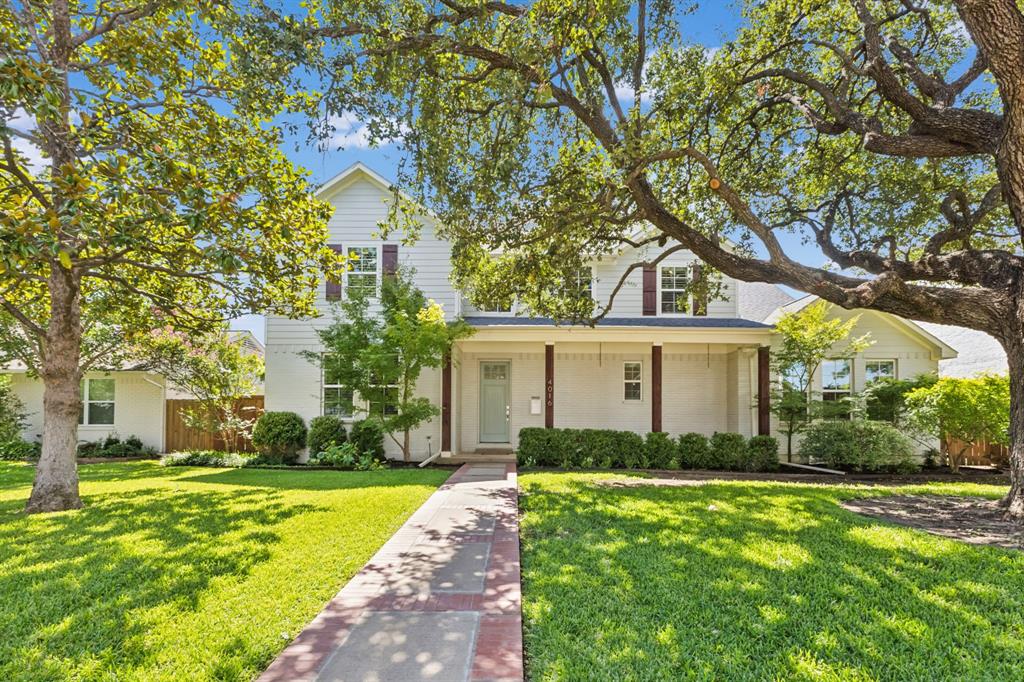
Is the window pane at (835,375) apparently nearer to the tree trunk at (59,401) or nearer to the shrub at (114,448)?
the tree trunk at (59,401)

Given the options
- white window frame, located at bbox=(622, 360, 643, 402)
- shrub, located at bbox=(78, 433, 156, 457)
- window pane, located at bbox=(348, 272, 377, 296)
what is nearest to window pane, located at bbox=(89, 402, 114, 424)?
shrub, located at bbox=(78, 433, 156, 457)

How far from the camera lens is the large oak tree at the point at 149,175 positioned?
5492mm

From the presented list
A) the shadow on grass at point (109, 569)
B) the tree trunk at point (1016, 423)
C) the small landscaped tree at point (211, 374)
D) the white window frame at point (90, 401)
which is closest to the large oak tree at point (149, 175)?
the shadow on grass at point (109, 569)

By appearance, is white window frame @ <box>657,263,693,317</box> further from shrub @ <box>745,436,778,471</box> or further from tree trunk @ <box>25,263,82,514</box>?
tree trunk @ <box>25,263,82,514</box>

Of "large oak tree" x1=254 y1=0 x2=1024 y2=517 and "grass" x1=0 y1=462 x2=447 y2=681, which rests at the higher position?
"large oak tree" x1=254 y1=0 x2=1024 y2=517

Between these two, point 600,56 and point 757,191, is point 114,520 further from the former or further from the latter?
point 757,191

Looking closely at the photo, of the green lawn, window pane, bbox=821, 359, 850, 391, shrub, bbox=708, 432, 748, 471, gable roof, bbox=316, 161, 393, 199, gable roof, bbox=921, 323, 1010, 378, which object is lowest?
shrub, bbox=708, 432, 748, 471

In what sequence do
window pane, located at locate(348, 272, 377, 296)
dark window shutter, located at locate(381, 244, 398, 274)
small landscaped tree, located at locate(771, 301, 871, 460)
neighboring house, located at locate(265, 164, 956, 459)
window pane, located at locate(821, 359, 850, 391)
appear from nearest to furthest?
small landscaped tree, located at locate(771, 301, 871, 460), neighboring house, located at locate(265, 164, 956, 459), window pane, located at locate(348, 272, 377, 296), dark window shutter, located at locate(381, 244, 398, 274), window pane, located at locate(821, 359, 850, 391)

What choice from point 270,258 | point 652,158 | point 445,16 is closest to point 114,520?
point 270,258

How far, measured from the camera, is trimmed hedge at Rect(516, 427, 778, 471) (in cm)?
1127

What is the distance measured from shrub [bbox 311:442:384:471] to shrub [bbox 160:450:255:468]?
1966 millimetres

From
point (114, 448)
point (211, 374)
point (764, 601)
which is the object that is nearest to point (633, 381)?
point (764, 601)

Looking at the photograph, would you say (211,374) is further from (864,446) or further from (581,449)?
(864,446)

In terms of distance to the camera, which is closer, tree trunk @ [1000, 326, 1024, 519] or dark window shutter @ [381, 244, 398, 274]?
tree trunk @ [1000, 326, 1024, 519]
